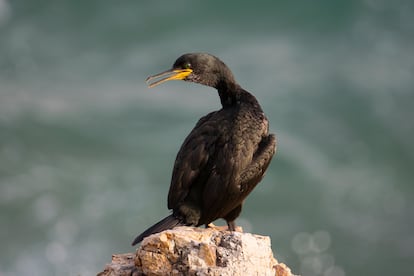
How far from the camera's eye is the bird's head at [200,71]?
8.14 metres

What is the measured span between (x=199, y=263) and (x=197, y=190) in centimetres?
192

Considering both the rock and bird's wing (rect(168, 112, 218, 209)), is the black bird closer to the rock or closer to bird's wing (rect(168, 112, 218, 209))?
bird's wing (rect(168, 112, 218, 209))

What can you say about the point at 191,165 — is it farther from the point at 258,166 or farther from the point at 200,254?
the point at 200,254

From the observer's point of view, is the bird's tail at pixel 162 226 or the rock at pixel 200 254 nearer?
the rock at pixel 200 254

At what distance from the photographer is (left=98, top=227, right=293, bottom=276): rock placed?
603cm

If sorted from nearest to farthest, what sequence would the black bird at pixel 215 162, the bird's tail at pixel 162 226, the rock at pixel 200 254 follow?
the rock at pixel 200 254
the bird's tail at pixel 162 226
the black bird at pixel 215 162

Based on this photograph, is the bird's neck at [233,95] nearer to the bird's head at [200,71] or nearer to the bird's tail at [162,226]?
the bird's head at [200,71]

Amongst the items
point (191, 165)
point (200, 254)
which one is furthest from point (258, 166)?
point (200, 254)

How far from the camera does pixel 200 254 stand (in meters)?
6.05

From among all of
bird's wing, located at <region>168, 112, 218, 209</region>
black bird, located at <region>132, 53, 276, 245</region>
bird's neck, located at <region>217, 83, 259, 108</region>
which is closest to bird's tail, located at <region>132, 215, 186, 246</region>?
black bird, located at <region>132, 53, 276, 245</region>

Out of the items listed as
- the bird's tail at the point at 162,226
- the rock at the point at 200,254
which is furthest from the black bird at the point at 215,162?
the rock at the point at 200,254

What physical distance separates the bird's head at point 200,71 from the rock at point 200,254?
260 cm

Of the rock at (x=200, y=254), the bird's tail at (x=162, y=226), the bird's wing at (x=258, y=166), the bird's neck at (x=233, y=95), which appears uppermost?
the bird's neck at (x=233, y=95)

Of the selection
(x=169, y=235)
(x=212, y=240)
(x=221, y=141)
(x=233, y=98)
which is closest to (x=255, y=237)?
(x=212, y=240)
